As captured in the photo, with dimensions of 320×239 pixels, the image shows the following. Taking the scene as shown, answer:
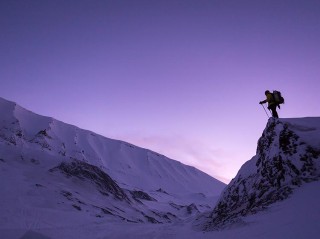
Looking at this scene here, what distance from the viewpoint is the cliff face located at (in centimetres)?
1262

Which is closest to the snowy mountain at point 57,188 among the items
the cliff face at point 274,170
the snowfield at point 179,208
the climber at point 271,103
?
the snowfield at point 179,208

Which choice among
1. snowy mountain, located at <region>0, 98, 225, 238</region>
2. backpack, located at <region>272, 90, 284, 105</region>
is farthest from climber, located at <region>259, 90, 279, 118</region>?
snowy mountain, located at <region>0, 98, 225, 238</region>

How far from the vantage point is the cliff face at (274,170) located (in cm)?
1262

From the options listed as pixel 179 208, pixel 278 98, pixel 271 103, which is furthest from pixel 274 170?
pixel 179 208

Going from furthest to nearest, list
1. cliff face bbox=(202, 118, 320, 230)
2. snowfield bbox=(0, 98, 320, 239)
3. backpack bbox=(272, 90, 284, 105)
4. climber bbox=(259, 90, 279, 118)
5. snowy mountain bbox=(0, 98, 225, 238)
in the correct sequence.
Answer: snowy mountain bbox=(0, 98, 225, 238) → climber bbox=(259, 90, 279, 118) → backpack bbox=(272, 90, 284, 105) → cliff face bbox=(202, 118, 320, 230) → snowfield bbox=(0, 98, 320, 239)

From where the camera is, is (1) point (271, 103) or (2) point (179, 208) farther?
(2) point (179, 208)

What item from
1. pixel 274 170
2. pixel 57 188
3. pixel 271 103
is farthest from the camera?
pixel 57 188

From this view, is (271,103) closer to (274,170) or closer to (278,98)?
(278,98)

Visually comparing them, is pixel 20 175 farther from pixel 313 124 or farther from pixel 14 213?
pixel 313 124

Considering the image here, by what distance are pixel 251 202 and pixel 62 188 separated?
29166mm

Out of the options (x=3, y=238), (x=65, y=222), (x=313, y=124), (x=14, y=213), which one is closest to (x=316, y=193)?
(x=313, y=124)

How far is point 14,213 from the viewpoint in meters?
23.3

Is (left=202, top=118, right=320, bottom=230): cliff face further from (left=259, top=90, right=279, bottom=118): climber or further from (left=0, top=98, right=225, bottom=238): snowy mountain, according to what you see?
(left=0, top=98, right=225, bottom=238): snowy mountain

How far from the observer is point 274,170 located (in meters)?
14.2
